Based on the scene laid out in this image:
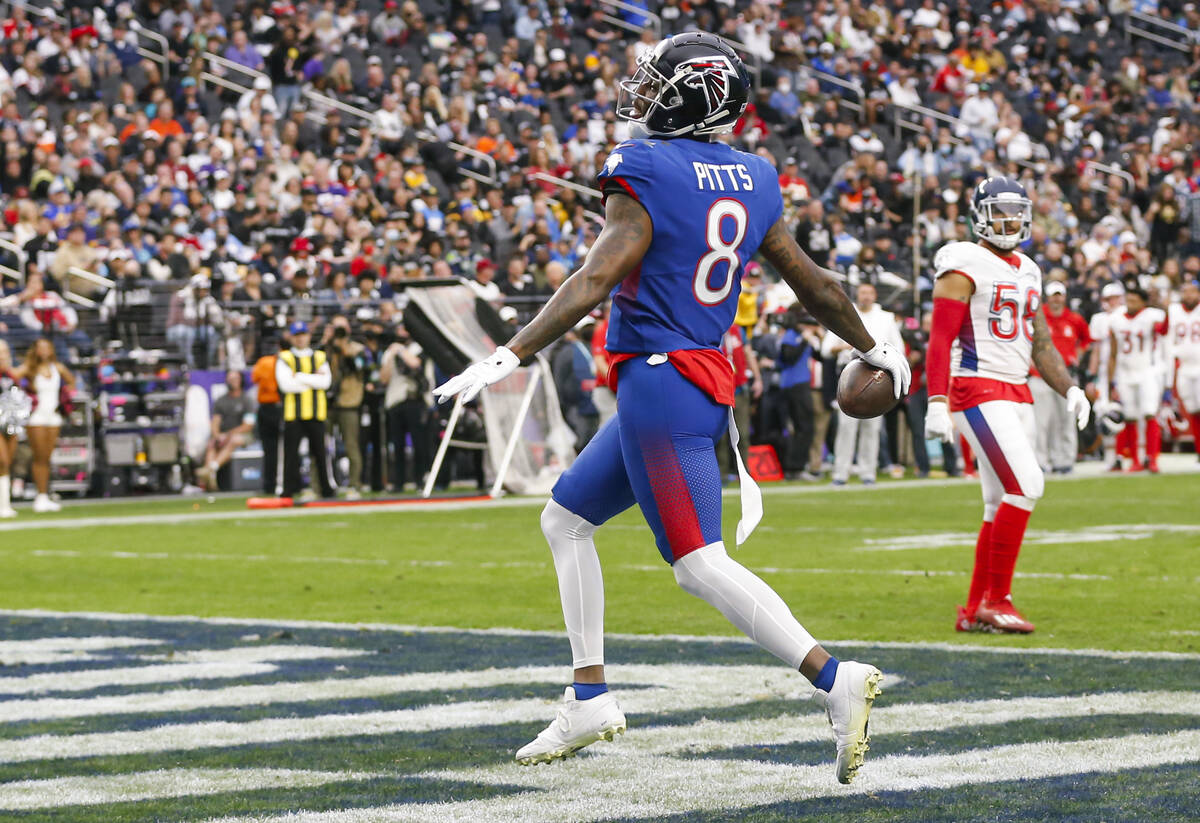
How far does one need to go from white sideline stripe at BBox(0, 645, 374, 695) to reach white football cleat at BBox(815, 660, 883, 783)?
3.93 metres

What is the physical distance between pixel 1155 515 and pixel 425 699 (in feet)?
34.2

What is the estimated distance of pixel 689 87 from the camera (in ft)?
17.9

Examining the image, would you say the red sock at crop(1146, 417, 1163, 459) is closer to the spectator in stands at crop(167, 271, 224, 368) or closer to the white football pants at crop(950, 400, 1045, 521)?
the spectator in stands at crop(167, 271, 224, 368)

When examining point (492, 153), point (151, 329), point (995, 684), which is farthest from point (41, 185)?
point (995, 684)

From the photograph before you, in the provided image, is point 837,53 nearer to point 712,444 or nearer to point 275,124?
point 275,124

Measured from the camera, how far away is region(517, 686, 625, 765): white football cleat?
546 cm

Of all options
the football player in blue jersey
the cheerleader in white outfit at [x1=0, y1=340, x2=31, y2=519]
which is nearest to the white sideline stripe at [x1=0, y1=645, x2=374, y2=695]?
the football player in blue jersey

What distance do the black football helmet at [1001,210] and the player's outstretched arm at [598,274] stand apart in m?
4.54

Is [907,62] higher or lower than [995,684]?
higher

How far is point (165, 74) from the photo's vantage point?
2719 centimetres

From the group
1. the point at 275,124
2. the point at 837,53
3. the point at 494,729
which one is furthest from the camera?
the point at 837,53

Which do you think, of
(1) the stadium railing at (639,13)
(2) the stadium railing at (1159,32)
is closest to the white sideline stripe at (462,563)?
(1) the stadium railing at (639,13)

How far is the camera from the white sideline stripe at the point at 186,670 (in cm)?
824

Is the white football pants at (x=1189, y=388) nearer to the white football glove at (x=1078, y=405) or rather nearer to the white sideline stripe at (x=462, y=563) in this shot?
the white sideline stripe at (x=462, y=563)
